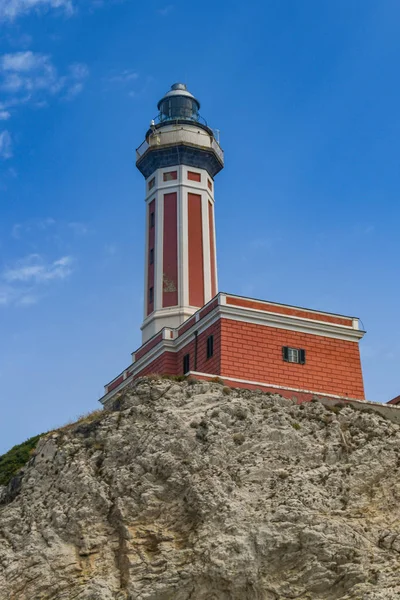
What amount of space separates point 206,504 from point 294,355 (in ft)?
39.9

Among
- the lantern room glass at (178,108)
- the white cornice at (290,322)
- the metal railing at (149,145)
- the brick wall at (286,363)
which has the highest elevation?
the lantern room glass at (178,108)

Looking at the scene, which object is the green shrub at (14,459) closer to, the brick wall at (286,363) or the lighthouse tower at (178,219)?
the lighthouse tower at (178,219)

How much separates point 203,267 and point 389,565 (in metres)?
24.7

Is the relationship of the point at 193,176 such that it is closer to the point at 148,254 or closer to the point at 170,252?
the point at 170,252

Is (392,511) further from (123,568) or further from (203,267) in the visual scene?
(203,267)

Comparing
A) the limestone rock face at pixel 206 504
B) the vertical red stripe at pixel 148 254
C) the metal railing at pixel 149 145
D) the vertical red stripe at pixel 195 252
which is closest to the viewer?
the limestone rock face at pixel 206 504

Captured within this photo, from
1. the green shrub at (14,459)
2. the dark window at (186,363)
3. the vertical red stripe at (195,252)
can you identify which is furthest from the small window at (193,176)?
the green shrub at (14,459)

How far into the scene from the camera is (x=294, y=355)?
1868 inches

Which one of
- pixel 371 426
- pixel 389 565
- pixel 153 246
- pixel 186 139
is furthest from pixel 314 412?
pixel 186 139

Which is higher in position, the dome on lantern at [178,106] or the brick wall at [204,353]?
the dome on lantern at [178,106]

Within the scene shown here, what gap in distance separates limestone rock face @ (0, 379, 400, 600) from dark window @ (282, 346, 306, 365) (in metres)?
4.42

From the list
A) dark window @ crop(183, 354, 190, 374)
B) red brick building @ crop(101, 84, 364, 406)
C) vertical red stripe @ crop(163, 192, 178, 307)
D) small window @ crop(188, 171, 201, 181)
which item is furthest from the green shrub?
small window @ crop(188, 171, 201, 181)

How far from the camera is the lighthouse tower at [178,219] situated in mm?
54969

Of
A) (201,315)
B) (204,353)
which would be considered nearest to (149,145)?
(201,315)
